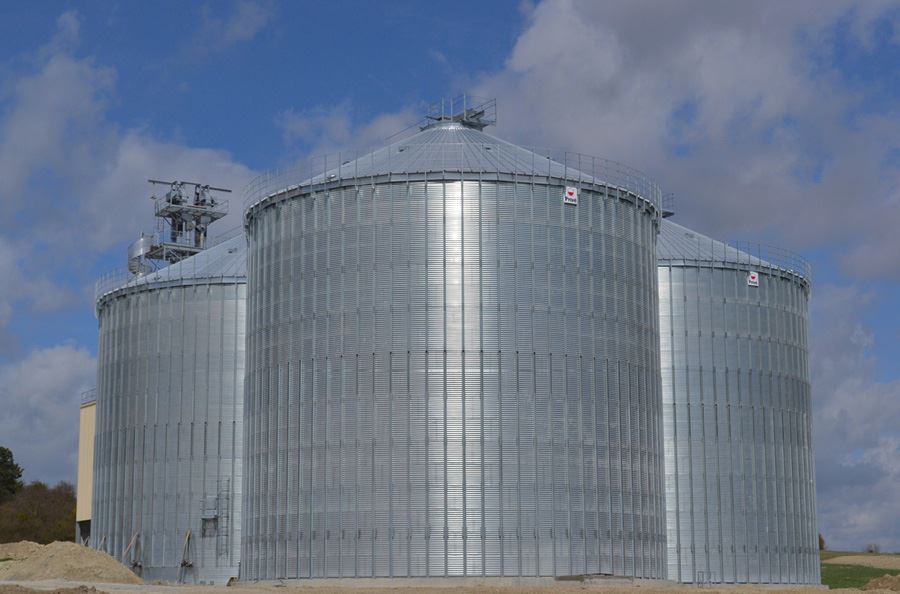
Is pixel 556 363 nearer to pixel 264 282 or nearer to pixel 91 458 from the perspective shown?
pixel 264 282

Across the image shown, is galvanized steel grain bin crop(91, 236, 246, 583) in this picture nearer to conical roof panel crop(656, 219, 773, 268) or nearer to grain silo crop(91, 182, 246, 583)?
grain silo crop(91, 182, 246, 583)

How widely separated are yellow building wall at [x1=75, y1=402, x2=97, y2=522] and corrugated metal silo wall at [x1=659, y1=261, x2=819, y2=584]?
39.9 metres

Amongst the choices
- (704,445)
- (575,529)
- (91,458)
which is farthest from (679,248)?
(91,458)

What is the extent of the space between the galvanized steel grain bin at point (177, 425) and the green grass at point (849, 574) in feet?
125

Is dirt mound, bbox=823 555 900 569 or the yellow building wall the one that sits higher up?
the yellow building wall

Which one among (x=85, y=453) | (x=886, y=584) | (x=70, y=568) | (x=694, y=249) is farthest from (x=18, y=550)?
(x=886, y=584)

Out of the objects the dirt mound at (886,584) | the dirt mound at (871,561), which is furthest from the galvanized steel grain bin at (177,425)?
the dirt mound at (871,561)

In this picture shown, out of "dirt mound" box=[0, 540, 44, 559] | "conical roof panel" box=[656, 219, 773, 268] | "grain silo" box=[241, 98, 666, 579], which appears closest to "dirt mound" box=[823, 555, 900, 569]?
"conical roof panel" box=[656, 219, 773, 268]

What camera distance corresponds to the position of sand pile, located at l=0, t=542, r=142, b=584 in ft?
199

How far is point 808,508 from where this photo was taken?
73812mm

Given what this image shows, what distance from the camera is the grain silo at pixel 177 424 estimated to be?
70.1 metres

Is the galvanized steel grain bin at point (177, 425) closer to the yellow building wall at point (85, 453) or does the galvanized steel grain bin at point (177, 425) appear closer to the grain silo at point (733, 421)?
the yellow building wall at point (85, 453)

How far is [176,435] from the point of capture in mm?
72062

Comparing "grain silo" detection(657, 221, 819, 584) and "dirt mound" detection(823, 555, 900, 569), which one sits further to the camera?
"dirt mound" detection(823, 555, 900, 569)
